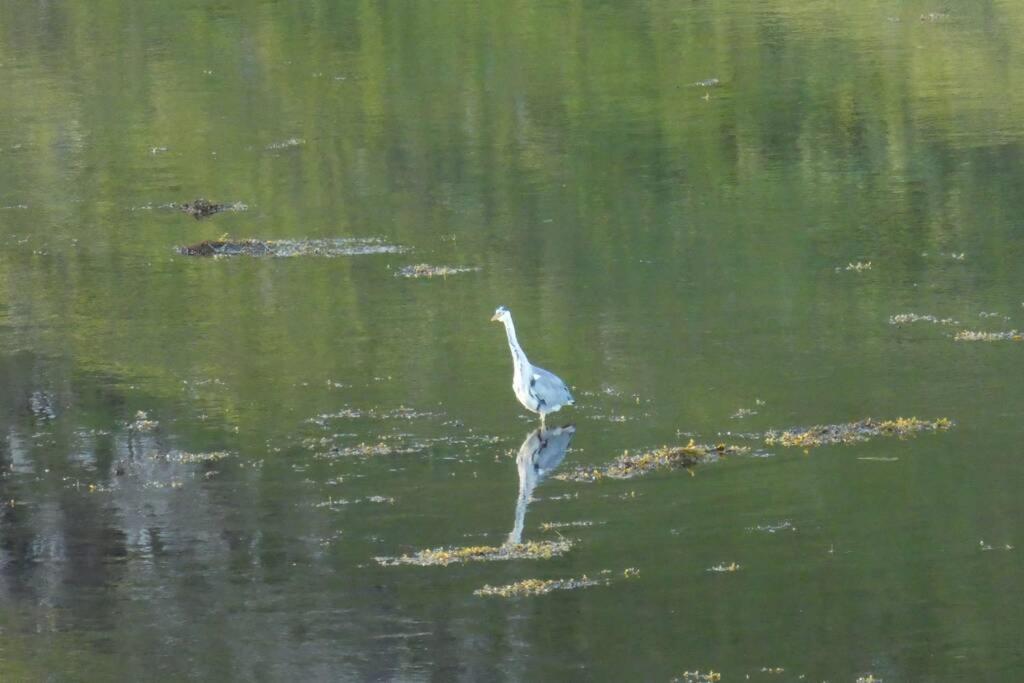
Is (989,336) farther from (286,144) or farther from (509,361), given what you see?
(286,144)

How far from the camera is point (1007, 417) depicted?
66.4 ft

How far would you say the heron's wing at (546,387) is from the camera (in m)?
20.4

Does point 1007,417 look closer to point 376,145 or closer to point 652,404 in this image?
point 652,404

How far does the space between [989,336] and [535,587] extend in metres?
9.56

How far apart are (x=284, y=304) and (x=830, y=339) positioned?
27.0 ft

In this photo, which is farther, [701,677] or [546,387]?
[546,387]

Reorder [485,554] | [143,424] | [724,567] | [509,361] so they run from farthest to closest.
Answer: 1. [509,361]
2. [143,424]
3. [485,554]
4. [724,567]

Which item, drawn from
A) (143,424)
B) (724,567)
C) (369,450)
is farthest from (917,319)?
(143,424)

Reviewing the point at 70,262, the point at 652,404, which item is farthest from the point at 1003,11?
the point at 652,404

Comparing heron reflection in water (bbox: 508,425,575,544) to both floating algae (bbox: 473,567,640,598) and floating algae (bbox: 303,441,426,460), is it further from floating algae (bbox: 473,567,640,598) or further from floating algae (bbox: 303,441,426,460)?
floating algae (bbox: 473,567,640,598)

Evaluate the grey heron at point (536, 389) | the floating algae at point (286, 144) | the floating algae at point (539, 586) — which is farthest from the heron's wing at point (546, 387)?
the floating algae at point (286, 144)

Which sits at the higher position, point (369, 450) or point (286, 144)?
point (286, 144)

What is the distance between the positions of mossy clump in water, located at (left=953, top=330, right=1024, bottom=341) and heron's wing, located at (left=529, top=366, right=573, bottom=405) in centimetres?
576

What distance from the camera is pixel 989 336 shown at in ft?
77.3
